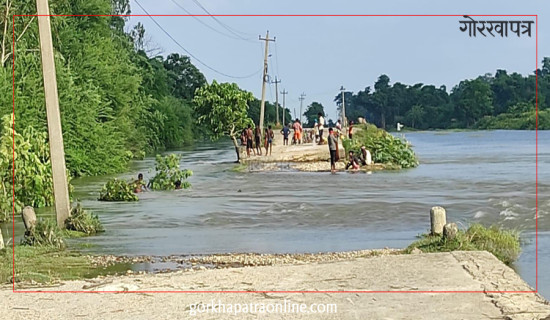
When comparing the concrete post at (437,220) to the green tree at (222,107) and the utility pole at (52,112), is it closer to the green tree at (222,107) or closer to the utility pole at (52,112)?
the utility pole at (52,112)

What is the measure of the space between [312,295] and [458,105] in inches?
4225

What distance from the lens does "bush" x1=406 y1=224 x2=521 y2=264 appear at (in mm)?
13141

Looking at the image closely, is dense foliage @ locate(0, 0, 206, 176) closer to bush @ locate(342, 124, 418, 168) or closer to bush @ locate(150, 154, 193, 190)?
bush @ locate(150, 154, 193, 190)

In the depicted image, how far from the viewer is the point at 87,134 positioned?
1449 inches

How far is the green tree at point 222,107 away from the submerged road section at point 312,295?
37905mm

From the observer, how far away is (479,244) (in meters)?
13.5

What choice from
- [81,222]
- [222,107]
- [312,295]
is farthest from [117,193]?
[222,107]

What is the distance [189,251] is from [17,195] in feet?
29.1

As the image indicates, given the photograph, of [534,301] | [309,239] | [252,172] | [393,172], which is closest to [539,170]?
[393,172]

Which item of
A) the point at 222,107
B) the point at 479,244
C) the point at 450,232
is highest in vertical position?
the point at 222,107

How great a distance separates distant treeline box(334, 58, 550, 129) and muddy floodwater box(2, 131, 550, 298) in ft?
203

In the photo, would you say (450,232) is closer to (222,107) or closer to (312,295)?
(312,295)

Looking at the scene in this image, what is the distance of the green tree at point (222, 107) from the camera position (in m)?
49.3

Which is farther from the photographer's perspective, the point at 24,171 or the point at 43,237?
the point at 24,171
